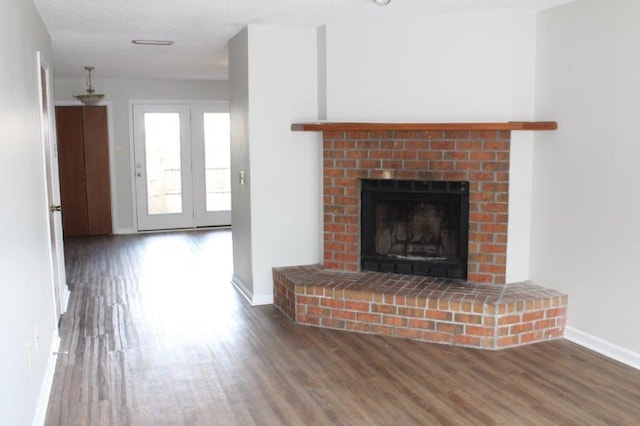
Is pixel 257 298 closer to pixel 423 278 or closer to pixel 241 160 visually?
pixel 241 160

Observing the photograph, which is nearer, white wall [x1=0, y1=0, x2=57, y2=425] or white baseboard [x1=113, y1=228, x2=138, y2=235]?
white wall [x1=0, y1=0, x2=57, y2=425]

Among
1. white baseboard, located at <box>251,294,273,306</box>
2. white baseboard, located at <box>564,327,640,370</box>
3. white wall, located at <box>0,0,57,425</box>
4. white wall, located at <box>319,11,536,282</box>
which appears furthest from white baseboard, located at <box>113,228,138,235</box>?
white baseboard, located at <box>564,327,640,370</box>

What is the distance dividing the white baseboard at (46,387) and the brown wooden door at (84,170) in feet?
17.0

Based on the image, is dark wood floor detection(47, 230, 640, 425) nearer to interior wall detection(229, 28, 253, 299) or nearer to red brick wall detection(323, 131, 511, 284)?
interior wall detection(229, 28, 253, 299)

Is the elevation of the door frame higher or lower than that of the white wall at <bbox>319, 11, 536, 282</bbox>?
lower

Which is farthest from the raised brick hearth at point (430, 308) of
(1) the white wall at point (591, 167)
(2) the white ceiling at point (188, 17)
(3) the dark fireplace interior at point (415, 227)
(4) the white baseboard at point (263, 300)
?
(2) the white ceiling at point (188, 17)

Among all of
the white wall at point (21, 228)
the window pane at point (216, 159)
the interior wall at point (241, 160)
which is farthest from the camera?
the window pane at point (216, 159)

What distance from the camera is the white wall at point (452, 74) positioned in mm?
4402

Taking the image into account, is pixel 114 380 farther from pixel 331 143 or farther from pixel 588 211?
pixel 588 211

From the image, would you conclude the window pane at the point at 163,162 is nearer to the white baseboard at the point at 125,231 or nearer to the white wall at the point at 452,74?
the white baseboard at the point at 125,231

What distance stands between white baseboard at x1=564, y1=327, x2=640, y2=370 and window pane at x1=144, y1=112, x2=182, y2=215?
662cm

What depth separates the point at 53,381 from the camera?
356 centimetres

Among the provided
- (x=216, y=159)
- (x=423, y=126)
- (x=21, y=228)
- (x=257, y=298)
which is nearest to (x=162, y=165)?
(x=216, y=159)

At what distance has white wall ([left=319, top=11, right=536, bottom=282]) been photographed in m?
4.40
